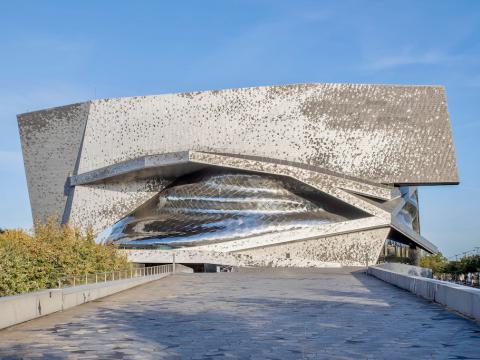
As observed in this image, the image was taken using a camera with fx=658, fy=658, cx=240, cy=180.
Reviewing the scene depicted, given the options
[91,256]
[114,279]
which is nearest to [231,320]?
[114,279]

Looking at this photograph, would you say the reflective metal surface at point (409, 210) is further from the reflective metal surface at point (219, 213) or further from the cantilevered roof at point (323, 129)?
the reflective metal surface at point (219, 213)

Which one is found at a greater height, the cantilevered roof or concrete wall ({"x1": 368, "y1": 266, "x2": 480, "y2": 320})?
the cantilevered roof

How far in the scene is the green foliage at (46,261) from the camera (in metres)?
15.2

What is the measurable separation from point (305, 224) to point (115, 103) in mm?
18966

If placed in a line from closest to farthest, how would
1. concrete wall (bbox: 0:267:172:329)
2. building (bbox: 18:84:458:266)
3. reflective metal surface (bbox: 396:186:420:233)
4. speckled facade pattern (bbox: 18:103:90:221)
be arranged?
concrete wall (bbox: 0:267:172:329)
building (bbox: 18:84:458:266)
reflective metal surface (bbox: 396:186:420:233)
speckled facade pattern (bbox: 18:103:90:221)

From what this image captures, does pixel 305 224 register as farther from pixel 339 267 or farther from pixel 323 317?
pixel 323 317

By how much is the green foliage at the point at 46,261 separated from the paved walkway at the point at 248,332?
268 cm

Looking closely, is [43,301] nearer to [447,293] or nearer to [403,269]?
[447,293]

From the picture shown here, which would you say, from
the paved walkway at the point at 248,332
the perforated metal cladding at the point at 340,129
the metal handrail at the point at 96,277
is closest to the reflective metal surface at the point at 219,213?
the perforated metal cladding at the point at 340,129

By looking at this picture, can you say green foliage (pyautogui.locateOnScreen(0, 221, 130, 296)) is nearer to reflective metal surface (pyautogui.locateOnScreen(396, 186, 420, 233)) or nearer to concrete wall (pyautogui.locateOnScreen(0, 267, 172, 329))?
concrete wall (pyautogui.locateOnScreen(0, 267, 172, 329))

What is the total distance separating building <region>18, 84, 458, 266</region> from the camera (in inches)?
1756

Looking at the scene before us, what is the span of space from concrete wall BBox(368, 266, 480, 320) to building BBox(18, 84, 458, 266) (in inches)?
977

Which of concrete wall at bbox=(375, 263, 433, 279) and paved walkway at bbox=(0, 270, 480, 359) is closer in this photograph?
paved walkway at bbox=(0, 270, 480, 359)

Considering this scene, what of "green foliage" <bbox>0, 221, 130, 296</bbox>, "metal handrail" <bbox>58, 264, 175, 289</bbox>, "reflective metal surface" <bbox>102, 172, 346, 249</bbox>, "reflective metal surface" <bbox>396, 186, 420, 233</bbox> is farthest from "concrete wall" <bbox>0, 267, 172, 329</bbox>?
"reflective metal surface" <bbox>396, 186, 420, 233</bbox>
